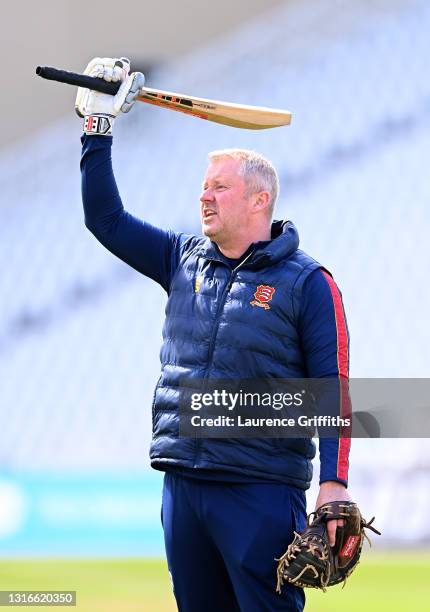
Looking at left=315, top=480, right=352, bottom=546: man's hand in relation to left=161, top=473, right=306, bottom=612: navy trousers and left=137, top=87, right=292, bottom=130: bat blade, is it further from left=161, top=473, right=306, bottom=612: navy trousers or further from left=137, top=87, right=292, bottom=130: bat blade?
left=137, top=87, right=292, bottom=130: bat blade

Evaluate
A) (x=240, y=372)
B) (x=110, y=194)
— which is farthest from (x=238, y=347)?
(x=110, y=194)

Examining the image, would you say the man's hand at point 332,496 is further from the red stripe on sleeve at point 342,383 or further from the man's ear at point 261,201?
the man's ear at point 261,201

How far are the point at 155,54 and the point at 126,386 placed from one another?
2.63m

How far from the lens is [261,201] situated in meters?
2.60

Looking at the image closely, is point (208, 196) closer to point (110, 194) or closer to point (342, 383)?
point (110, 194)

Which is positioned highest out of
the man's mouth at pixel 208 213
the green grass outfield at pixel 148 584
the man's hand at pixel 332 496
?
the man's mouth at pixel 208 213

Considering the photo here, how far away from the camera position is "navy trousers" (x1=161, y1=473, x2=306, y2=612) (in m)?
2.39

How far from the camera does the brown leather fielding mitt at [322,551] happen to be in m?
2.33

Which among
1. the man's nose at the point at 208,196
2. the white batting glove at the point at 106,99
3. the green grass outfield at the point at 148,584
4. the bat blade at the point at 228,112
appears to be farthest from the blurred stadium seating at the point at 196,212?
the man's nose at the point at 208,196

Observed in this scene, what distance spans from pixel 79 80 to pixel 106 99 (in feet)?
0.26

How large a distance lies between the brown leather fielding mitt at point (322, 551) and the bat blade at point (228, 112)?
1.02 m

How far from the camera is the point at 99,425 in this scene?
26.9ft

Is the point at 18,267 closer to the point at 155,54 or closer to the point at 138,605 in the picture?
the point at 155,54

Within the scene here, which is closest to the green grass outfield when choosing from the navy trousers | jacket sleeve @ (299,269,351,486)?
the navy trousers
